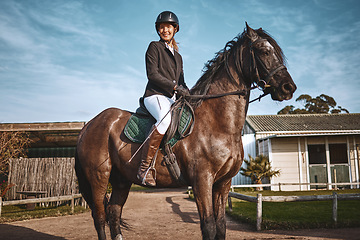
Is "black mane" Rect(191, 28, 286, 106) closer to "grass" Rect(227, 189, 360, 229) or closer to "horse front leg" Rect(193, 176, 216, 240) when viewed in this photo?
"horse front leg" Rect(193, 176, 216, 240)

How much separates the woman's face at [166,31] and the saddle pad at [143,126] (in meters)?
1.11

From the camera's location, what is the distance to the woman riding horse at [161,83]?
11.0ft

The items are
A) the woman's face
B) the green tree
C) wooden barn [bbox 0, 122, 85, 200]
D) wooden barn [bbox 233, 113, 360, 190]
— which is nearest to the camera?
the woman's face

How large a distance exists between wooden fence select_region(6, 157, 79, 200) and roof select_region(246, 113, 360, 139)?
513 inches

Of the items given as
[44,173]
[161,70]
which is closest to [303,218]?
[161,70]

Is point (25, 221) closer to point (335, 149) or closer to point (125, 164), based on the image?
point (125, 164)

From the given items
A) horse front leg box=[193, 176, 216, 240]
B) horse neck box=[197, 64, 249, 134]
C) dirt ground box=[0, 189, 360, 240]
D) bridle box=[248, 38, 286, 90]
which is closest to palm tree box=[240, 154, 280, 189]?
dirt ground box=[0, 189, 360, 240]

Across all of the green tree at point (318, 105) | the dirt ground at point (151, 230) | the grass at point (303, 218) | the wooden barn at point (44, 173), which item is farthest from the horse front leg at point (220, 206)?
the green tree at point (318, 105)

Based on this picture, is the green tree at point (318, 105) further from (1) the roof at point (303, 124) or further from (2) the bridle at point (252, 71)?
(2) the bridle at point (252, 71)

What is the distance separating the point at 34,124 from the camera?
11836 mm

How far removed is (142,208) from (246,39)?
896 centimetres

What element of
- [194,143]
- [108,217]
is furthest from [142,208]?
[194,143]

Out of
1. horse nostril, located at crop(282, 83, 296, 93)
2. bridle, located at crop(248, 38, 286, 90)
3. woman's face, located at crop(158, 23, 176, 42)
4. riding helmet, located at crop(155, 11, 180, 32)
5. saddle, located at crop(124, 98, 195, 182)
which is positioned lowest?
saddle, located at crop(124, 98, 195, 182)

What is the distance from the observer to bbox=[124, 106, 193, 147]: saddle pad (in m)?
3.34
